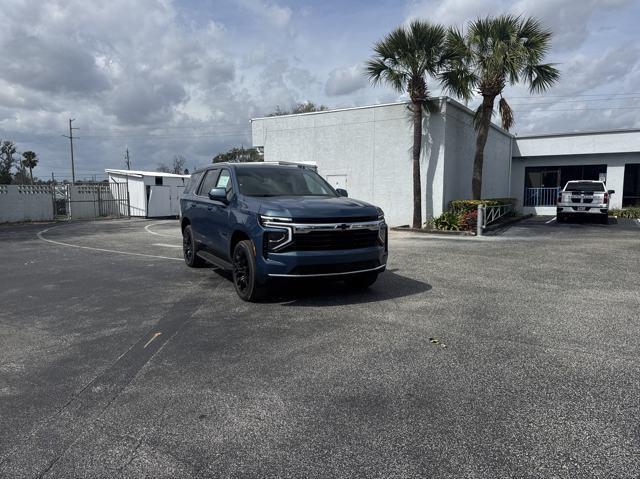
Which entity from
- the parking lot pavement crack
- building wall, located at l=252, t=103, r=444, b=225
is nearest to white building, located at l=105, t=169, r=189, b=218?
building wall, located at l=252, t=103, r=444, b=225

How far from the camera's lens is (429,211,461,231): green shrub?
55.1 ft

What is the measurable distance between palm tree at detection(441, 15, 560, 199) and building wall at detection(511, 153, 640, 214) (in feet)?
37.5

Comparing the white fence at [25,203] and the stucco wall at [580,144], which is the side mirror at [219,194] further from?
the stucco wall at [580,144]

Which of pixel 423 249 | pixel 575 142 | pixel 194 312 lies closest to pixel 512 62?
pixel 423 249

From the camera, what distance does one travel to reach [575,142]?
25.9m

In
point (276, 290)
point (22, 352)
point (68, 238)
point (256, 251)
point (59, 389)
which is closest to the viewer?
point (59, 389)

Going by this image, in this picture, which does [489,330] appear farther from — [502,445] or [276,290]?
[276,290]

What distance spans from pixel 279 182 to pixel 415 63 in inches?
445

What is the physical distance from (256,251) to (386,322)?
1.85 meters

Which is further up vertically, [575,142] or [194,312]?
[575,142]

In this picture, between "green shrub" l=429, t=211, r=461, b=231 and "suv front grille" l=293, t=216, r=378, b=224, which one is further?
"green shrub" l=429, t=211, r=461, b=231

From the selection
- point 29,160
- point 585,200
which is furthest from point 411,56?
point 29,160

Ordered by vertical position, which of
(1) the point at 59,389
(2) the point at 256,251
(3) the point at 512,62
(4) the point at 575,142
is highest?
(3) the point at 512,62

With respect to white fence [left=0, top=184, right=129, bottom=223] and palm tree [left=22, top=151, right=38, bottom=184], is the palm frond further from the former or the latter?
palm tree [left=22, top=151, right=38, bottom=184]
